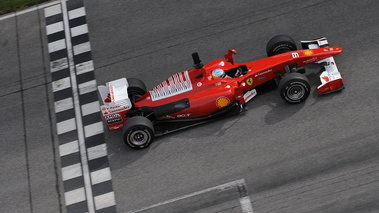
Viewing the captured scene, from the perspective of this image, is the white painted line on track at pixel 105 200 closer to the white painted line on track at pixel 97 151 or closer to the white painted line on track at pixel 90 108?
the white painted line on track at pixel 97 151

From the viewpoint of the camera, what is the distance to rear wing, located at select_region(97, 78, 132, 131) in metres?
12.6

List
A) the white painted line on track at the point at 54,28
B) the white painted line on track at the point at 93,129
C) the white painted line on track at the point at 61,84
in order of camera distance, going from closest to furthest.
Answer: the white painted line on track at the point at 93,129, the white painted line on track at the point at 61,84, the white painted line on track at the point at 54,28

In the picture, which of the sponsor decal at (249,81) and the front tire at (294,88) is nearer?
the front tire at (294,88)

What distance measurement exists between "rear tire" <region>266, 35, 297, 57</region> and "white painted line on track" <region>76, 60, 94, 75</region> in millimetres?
5642

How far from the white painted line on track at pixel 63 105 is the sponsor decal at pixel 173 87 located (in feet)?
9.85

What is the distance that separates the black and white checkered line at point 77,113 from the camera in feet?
41.3

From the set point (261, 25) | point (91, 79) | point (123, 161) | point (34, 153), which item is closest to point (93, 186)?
point (123, 161)

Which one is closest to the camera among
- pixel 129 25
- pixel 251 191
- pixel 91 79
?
pixel 251 191

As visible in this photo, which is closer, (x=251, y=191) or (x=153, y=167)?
(x=251, y=191)

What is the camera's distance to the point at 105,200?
1236 centimetres

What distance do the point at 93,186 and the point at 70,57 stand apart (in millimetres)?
4933

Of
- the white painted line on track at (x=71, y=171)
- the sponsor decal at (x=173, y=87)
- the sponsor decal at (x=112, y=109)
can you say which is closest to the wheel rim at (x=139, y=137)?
the sponsor decal at (x=112, y=109)

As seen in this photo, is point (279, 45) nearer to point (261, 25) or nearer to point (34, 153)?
point (261, 25)

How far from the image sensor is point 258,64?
1303cm
